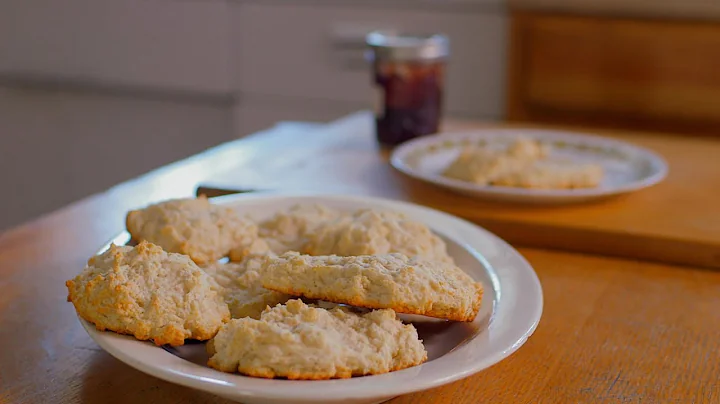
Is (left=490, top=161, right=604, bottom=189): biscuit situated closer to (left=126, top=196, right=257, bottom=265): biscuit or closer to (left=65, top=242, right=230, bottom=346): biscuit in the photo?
(left=126, top=196, right=257, bottom=265): biscuit

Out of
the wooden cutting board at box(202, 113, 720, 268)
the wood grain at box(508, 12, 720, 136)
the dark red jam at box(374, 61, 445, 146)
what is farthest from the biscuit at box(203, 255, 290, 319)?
the wood grain at box(508, 12, 720, 136)

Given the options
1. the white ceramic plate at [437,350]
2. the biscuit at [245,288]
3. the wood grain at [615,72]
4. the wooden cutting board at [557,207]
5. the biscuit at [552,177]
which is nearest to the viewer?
the white ceramic plate at [437,350]

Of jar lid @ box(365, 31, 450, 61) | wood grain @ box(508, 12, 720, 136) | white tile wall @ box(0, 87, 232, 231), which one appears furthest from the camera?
white tile wall @ box(0, 87, 232, 231)

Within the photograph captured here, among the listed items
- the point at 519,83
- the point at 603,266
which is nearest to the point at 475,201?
the point at 603,266

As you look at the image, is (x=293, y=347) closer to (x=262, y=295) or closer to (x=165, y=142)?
(x=262, y=295)

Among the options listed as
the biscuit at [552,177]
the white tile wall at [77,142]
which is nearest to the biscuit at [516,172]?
the biscuit at [552,177]

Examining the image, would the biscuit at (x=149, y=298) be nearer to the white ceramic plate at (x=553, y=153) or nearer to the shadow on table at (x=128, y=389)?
the shadow on table at (x=128, y=389)
